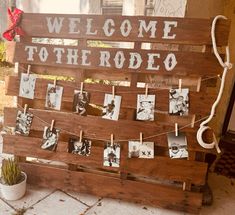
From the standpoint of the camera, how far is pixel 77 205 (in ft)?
8.72

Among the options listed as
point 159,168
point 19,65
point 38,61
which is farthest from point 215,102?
point 19,65

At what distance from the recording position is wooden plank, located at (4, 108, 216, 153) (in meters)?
2.46

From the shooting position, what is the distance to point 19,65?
2.66 m

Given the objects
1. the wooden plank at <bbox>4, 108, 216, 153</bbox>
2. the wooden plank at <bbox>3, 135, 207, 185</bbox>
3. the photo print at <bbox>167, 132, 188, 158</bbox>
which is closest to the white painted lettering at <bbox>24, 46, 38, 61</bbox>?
the wooden plank at <bbox>4, 108, 216, 153</bbox>

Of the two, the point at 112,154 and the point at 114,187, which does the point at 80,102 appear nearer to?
the point at 112,154

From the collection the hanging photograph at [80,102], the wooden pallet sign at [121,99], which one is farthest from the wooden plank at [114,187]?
the hanging photograph at [80,102]

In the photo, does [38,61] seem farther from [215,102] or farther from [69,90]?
[215,102]

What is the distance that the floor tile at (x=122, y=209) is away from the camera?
2596 millimetres

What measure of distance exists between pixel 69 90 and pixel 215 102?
124 cm

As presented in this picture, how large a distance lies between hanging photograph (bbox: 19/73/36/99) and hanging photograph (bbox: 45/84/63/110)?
0.16 metres

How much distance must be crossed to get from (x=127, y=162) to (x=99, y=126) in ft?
1.35

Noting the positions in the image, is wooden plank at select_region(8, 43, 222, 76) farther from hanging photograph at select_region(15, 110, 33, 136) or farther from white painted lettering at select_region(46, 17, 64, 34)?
hanging photograph at select_region(15, 110, 33, 136)

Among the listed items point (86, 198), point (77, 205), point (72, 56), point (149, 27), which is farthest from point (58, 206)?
point (149, 27)

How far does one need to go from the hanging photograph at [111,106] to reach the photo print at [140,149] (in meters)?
0.28
